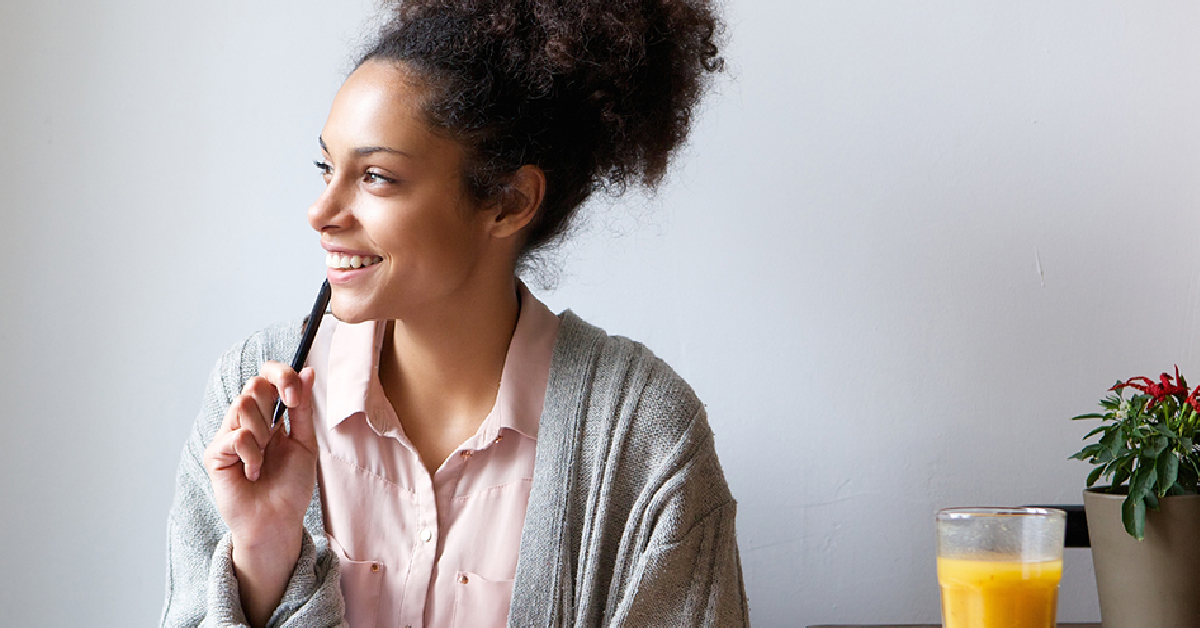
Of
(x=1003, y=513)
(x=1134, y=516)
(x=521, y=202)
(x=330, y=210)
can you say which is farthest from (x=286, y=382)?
(x=1134, y=516)

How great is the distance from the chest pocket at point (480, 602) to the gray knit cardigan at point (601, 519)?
26mm

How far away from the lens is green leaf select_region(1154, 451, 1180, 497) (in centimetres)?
90

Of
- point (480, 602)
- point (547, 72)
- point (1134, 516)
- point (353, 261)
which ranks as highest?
point (547, 72)

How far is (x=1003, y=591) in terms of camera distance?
2.27 feet

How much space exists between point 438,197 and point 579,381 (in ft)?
0.79

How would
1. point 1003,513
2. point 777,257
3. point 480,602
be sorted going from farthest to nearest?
point 777,257 < point 480,602 < point 1003,513

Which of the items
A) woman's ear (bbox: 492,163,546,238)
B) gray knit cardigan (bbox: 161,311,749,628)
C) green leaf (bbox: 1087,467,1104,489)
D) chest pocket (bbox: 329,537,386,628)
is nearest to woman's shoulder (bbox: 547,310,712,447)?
gray knit cardigan (bbox: 161,311,749,628)

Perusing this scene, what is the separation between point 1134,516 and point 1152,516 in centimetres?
2

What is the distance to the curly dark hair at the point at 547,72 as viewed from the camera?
965 millimetres

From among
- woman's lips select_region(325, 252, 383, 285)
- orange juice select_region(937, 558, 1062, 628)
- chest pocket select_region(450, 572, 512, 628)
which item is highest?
woman's lips select_region(325, 252, 383, 285)

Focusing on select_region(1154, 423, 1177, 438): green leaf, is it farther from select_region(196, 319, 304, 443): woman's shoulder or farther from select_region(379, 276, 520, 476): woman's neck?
select_region(196, 319, 304, 443): woman's shoulder

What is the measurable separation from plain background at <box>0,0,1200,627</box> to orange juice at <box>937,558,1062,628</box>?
1.86ft

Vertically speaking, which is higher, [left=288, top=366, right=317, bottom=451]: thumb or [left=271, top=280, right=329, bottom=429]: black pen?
[left=271, top=280, right=329, bottom=429]: black pen

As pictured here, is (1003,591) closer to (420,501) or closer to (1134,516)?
(1134,516)
